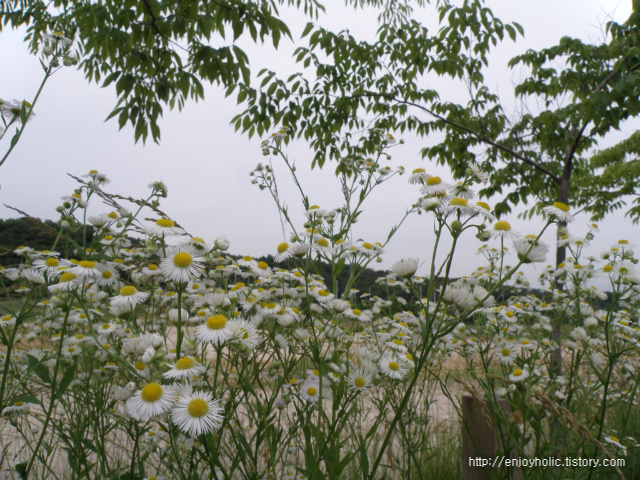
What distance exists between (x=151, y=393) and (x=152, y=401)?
0.02 m

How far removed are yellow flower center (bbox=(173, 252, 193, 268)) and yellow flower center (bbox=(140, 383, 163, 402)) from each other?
1.01ft

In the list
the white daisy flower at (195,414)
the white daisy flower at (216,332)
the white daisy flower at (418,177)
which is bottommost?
the white daisy flower at (195,414)

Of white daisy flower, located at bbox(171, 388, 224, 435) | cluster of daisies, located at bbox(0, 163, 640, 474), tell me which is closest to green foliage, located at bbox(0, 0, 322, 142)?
cluster of daisies, located at bbox(0, 163, 640, 474)

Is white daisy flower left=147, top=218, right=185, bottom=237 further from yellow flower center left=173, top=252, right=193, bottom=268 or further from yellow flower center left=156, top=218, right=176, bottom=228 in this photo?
yellow flower center left=173, top=252, right=193, bottom=268

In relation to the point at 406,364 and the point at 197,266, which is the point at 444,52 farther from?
the point at 197,266

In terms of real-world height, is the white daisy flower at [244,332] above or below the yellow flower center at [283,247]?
below

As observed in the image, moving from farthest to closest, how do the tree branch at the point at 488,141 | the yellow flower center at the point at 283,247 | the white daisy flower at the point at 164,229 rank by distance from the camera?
1. the tree branch at the point at 488,141
2. the yellow flower center at the point at 283,247
3. the white daisy flower at the point at 164,229

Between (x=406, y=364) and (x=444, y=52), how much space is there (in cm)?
300

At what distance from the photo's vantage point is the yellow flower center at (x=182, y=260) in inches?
41.1

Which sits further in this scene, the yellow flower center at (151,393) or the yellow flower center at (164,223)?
the yellow flower center at (164,223)

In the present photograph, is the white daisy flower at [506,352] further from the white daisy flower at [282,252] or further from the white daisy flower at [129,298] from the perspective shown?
the white daisy flower at [129,298]

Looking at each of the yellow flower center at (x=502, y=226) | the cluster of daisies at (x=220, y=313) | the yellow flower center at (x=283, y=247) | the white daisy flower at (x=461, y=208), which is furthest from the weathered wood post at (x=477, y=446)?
the yellow flower center at (x=283, y=247)

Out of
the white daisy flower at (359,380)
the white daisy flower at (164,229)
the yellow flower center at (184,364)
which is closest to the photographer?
the yellow flower center at (184,364)

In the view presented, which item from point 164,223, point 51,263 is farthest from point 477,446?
point 51,263
